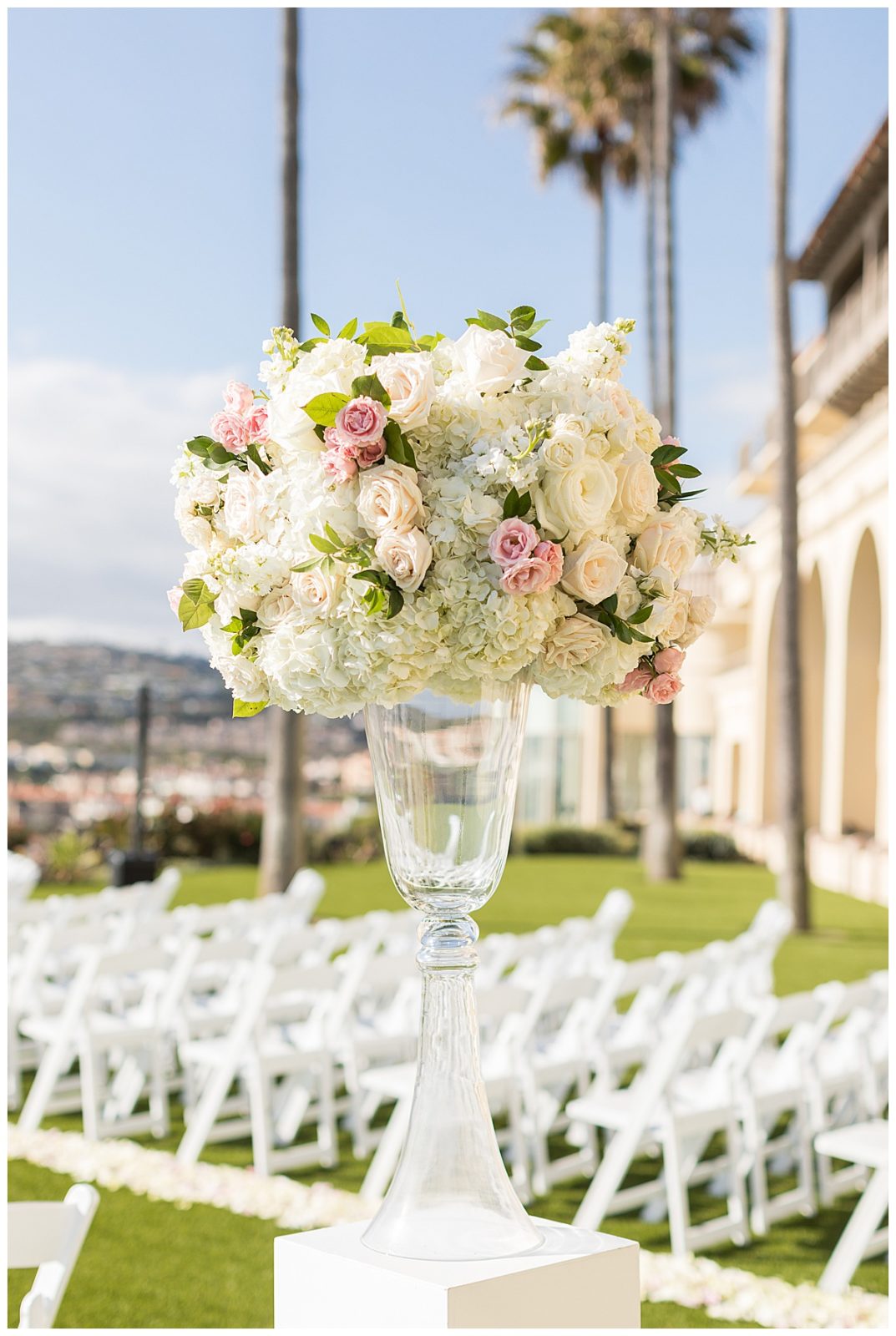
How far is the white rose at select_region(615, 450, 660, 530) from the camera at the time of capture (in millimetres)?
2086

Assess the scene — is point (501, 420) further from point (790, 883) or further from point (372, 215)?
point (372, 215)

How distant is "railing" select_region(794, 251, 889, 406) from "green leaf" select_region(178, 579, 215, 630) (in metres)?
20.7

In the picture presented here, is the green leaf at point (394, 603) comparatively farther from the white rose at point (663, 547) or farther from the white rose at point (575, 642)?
the white rose at point (663, 547)

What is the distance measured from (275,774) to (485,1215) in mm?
12435

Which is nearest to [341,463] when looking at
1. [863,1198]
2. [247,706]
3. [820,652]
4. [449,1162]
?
[247,706]

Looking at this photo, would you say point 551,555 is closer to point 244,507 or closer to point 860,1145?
point 244,507

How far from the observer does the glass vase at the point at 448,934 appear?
210cm

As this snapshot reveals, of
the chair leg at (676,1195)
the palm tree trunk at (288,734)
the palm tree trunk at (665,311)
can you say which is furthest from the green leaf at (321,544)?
the palm tree trunk at (665,311)

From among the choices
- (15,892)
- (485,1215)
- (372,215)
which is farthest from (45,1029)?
(372,215)

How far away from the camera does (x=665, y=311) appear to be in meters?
20.5

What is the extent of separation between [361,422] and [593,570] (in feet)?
1.24

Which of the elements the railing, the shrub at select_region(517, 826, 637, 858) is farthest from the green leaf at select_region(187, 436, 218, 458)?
the shrub at select_region(517, 826, 637, 858)

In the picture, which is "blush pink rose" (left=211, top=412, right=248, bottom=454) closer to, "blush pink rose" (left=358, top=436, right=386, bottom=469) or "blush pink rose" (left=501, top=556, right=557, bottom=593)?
"blush pink rose" (left=358, top=436, right=386, bottom=469)

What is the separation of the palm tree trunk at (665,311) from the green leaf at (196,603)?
18187 mm
